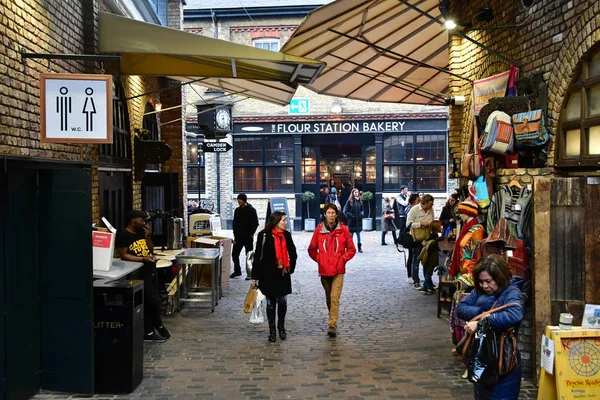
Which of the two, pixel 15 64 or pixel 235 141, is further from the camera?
pixel 235 141

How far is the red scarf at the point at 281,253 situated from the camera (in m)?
8.03

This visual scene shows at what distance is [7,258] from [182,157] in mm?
10527

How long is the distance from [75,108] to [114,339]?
228 cm

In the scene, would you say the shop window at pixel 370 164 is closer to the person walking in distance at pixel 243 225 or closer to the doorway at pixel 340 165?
the doorway at pixel 340 165

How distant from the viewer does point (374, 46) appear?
9.81 meters

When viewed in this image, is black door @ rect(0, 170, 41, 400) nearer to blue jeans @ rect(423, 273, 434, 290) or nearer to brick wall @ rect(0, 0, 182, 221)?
brick wall @ rect(0, 0, 182, 221)

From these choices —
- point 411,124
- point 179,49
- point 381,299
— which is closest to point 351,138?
point 411,124

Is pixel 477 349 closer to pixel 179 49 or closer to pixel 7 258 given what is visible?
pixel 7 258

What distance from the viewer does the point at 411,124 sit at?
995 inches

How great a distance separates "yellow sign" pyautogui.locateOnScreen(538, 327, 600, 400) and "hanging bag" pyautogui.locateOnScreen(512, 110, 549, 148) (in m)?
2.52

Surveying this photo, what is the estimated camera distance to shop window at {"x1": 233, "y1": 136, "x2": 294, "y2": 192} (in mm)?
26109

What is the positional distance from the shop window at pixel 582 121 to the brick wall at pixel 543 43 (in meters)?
0.09

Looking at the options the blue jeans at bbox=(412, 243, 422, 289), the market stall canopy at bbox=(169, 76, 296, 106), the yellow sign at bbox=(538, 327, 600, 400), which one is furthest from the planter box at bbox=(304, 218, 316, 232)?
the yellow sign at bbox=(538, 327, 600, 400)

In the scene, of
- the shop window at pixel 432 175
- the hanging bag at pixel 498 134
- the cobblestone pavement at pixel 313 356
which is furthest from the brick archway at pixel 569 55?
the shop window at pixel 432 175
